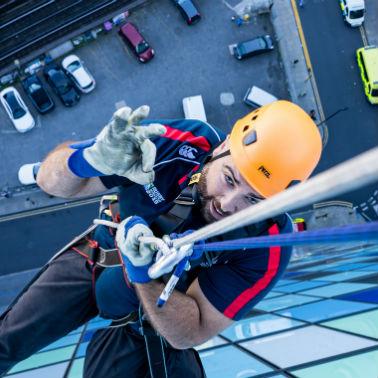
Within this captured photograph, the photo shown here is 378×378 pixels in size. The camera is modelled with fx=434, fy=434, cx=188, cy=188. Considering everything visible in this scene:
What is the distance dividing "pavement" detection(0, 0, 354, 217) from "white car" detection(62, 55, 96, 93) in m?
0.41

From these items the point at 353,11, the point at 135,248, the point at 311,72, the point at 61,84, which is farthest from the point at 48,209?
the point at 353,11

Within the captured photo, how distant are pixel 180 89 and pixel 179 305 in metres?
12.2

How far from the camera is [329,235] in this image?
70.1 inches

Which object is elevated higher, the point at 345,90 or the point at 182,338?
the point at 182,338

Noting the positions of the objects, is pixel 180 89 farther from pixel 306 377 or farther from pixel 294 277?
pixel 306 377

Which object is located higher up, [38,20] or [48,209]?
[38,20]

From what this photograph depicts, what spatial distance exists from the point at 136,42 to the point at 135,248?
42.3 feet

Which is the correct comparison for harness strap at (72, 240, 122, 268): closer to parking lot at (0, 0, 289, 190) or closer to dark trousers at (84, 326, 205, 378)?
dark trousers at (84, 326, 205, 378)

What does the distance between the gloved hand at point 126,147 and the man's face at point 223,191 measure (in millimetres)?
861

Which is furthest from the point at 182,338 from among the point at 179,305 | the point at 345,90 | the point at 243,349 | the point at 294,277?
the point at 345,90

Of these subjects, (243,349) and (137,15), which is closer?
(243,349)

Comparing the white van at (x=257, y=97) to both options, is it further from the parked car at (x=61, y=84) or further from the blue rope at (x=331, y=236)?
the blue rope at (x=331, y=236)

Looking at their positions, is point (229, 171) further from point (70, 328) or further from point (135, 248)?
point (70, 328)

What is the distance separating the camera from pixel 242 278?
3996 mm
